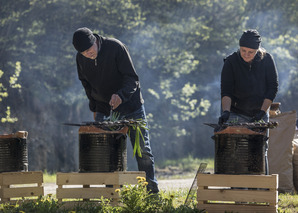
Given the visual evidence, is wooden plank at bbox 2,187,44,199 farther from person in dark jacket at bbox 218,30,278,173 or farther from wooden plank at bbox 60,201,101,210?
person in dark jacket at bbox 218,30,278,173

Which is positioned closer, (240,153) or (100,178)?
(240,153)

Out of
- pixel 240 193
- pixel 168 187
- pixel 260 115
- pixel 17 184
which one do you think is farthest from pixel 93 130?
pixel 168 187

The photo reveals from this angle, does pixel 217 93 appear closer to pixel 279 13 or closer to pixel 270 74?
pixel 279 13

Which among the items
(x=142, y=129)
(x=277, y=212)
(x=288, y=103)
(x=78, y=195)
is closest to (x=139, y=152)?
(x=142, y=129)

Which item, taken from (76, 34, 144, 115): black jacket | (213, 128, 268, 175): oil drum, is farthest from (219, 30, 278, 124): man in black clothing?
(76, 34, 144, 115): black jacket

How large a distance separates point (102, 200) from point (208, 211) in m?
1.08

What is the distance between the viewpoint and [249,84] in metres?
6.50

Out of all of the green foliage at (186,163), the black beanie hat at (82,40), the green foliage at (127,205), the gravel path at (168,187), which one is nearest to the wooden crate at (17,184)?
the green foliage at (127,205)

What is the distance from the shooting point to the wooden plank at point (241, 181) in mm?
5594

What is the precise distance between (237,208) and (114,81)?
82.4 inches

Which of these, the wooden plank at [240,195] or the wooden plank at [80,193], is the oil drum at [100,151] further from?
the wooden plank at [240,195]

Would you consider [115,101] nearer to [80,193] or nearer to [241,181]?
[80,193]

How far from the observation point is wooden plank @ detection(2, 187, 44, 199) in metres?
6.68

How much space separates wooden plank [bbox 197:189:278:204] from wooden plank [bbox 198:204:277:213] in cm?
7
